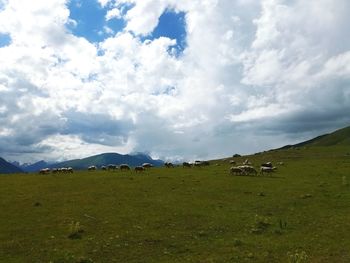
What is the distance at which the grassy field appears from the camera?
26.0 metres

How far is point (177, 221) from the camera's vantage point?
→ 3397 centimetres

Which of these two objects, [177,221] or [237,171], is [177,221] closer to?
Result: [177,221]

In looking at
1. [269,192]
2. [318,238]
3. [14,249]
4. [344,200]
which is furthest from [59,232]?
[344,200]

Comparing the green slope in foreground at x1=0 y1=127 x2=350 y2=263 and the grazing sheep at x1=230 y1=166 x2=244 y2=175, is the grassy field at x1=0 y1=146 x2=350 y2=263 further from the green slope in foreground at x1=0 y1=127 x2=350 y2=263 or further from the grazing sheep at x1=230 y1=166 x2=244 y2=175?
the grazing sheep at x1=230 y1=166 x2=244 y2=175

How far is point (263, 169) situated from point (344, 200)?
81.6ft

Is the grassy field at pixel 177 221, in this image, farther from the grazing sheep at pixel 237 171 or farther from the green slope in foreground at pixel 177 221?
the grazing sheep at pixel 237 171

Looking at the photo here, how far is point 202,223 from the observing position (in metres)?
33.3

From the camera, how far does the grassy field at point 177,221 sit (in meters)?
26.0

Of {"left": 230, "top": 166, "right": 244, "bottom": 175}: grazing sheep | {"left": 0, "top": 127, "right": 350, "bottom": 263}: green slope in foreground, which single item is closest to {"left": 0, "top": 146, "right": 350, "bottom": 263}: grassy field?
{"left": 0, "top": 127, "right": 350, "bottom": 263}: green slope in foreground

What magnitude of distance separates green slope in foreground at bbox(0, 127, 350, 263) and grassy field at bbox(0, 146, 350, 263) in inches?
2.8

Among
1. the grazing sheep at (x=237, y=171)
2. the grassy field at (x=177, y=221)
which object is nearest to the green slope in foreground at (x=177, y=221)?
the grassy field at (x=177, y=221)

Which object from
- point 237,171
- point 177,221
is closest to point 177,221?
point 177,221

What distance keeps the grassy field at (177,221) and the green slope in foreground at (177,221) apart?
7 cm

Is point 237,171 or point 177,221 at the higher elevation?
point 237,171
